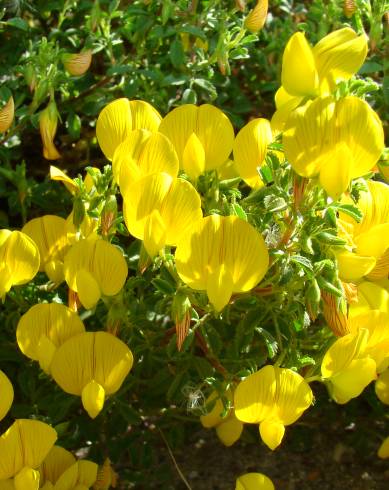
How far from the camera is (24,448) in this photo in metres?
1.35

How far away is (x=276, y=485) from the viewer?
1896 millimetres

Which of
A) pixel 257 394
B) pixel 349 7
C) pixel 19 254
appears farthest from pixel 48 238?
pixel 349 7

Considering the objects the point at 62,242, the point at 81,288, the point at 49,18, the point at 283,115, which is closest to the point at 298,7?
the point at 49,18

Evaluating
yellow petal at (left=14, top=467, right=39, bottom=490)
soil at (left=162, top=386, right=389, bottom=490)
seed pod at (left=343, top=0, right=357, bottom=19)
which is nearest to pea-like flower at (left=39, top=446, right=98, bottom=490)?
Answer: yellow petal at (left=14, top=467, right=39, bottom=490)

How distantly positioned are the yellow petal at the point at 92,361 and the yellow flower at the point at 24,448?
9 cm

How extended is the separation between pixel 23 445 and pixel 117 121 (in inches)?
21.8

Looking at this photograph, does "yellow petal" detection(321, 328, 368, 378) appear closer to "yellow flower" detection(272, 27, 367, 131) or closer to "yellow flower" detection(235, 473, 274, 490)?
"yellow flower" detection(235, 473, 274, 490)

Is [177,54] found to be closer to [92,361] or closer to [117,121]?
[117,121]

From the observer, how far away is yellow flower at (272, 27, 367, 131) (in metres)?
1.19

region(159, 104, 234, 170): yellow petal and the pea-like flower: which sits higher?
region(159, 104, 234, 170): yellow petal

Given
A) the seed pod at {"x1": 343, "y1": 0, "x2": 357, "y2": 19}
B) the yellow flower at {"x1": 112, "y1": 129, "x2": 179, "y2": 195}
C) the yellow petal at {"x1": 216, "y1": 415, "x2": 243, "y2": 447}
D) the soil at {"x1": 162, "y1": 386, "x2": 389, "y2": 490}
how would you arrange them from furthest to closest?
1. the soil at {"x1": 162, "y1": 386, "x2": 389, "y2": 490}
2. the seed pod at {"x1": 343, "y1": 0, "x2": 357, "y2": 19}
3. the yellow petal at {"x1": 216, "y1": 415, "x2": 243, "y2": 447}
4. the yellow flower at {"x1": 112, "y1": 129, "x2": 179, "y2": 195}

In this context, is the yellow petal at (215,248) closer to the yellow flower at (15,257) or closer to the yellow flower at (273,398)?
the yellow flower at (273,398)

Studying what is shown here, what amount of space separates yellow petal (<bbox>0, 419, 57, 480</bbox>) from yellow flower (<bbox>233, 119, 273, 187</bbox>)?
1.73 ft

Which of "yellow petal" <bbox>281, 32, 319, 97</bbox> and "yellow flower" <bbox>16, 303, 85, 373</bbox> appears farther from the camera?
"yellow flower" <bbox>16, 303, 85, 373</bbox>
